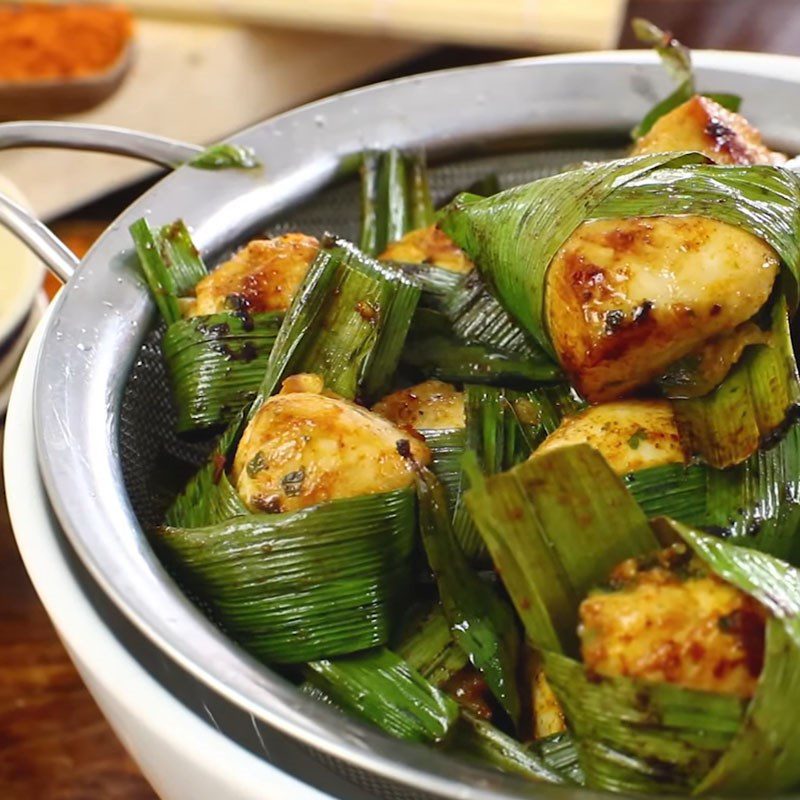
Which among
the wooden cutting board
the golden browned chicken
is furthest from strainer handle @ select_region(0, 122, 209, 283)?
the wooden cutting board

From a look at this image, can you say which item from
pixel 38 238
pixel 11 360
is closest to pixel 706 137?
pixel 38 238

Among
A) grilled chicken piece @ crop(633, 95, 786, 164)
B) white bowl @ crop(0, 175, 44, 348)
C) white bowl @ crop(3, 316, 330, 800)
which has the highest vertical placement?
grilled chicken piece @ crop(633, 95, 786, 164)

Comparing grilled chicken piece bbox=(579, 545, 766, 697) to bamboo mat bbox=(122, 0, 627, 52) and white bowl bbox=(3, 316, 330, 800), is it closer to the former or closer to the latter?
white bowl bbox=(3, 316, 330, 800)

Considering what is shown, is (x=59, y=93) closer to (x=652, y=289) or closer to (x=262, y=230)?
(x=262, y=230)

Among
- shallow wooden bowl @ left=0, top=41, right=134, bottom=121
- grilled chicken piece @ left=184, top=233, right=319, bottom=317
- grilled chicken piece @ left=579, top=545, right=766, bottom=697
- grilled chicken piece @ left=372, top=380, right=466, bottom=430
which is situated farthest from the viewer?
shallow wooden bowl @ left=0, top=41, right=134, bottom=121

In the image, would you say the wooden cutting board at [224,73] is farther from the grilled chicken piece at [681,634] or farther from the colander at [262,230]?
the grilled chicken piece at [681,634]

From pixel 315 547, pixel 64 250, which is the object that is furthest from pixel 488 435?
pixel 64 250
